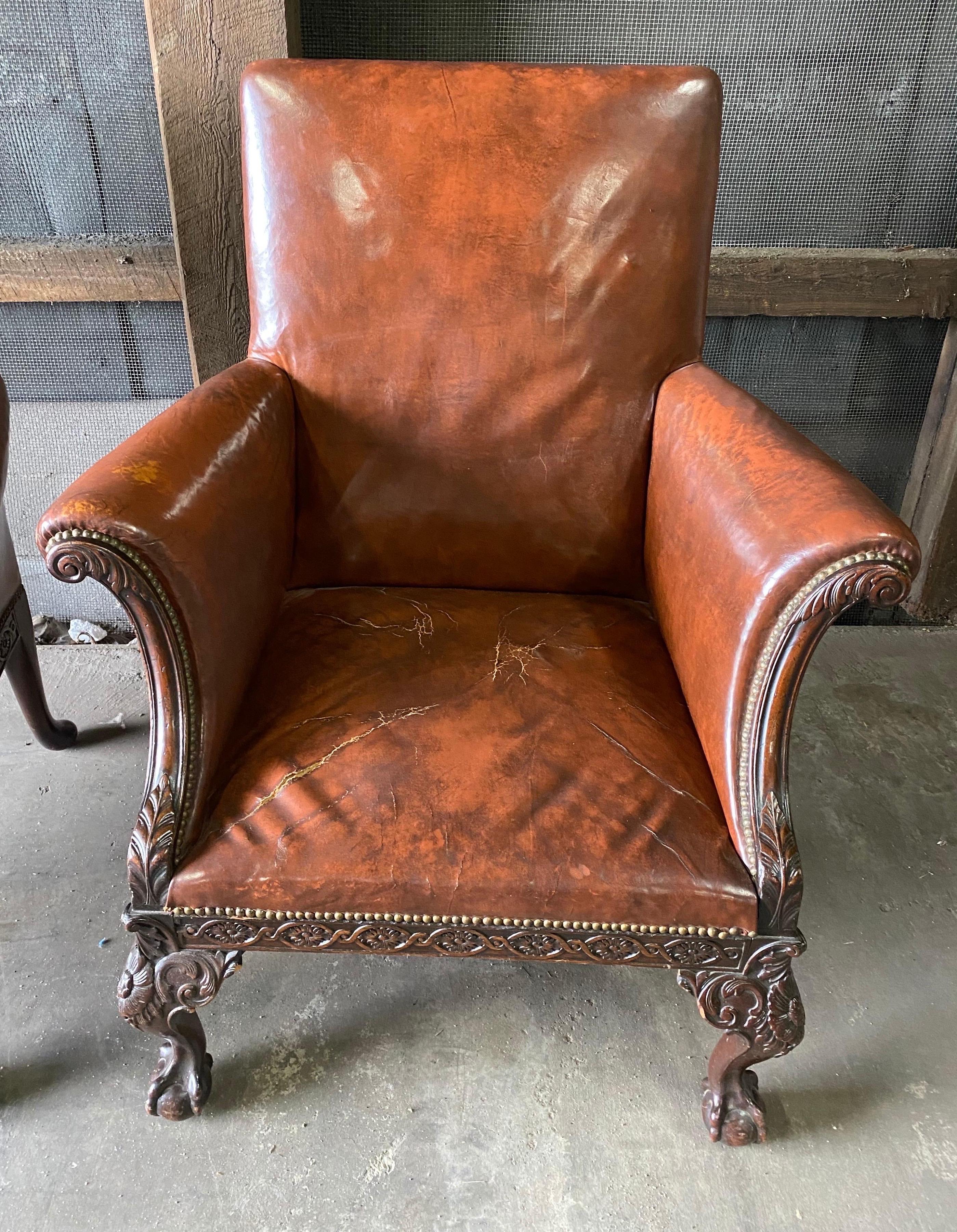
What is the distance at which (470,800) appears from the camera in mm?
876

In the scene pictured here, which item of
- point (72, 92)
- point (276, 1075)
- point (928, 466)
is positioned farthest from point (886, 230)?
point (276, 1075)

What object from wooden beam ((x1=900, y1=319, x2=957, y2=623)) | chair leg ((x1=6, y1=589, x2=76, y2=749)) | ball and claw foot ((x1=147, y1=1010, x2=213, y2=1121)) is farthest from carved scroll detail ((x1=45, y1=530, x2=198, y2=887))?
wooden beam ((x1=900, y1=319, x2=957, y2=623))

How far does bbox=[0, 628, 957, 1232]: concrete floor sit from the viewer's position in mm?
960

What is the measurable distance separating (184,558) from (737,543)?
0.57 metres

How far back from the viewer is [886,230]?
1718mm

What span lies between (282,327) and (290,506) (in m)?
0.26

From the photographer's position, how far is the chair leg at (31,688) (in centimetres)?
140

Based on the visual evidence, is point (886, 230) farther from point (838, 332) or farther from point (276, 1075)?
point (276, 1075)

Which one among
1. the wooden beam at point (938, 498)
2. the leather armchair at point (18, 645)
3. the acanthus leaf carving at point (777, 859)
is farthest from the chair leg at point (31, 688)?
the wooden beam at point (938, 498)

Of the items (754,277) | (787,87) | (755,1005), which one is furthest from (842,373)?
(755,1005)

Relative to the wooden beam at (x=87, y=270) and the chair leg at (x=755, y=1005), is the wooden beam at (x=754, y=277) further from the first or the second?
the chair leg at (x=755, y=1005)

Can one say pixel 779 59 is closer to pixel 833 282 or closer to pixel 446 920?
pixel 833 282

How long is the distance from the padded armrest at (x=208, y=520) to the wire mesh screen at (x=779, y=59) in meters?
0.84

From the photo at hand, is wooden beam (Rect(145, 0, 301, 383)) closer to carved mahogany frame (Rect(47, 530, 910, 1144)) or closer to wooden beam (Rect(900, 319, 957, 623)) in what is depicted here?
carved mahogany frame (Rect(47, 530, 910, 1144))
